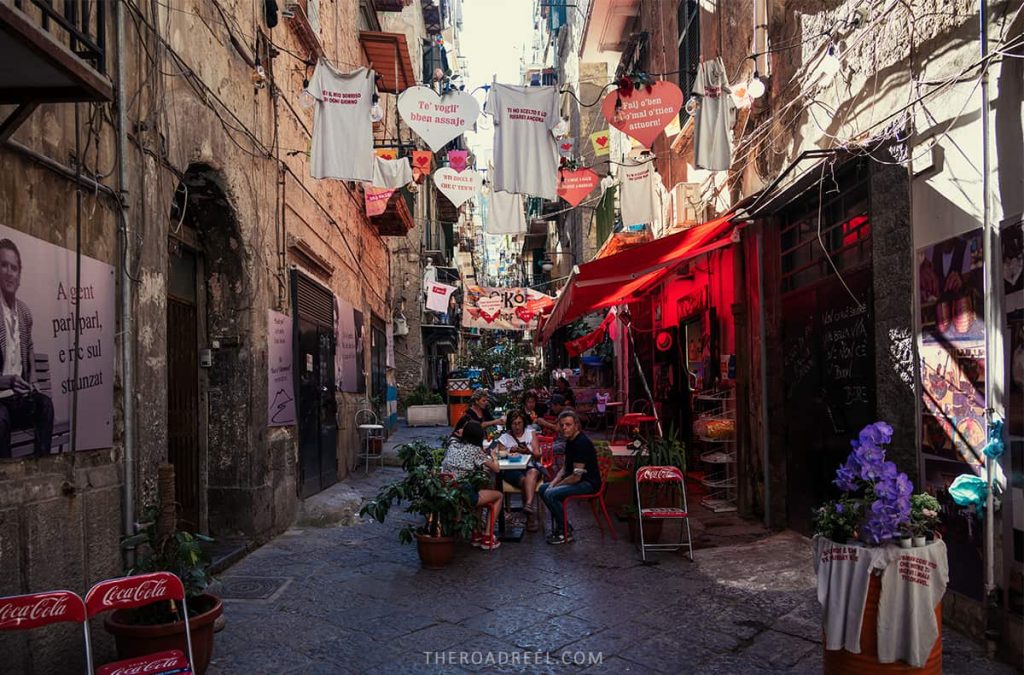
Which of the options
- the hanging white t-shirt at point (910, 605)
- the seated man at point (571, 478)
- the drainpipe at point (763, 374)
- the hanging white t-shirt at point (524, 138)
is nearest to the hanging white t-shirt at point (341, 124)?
the hanging white t-shirt at point (524, 138)

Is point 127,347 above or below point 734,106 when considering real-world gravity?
below

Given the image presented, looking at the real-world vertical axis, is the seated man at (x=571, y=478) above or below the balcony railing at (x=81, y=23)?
below

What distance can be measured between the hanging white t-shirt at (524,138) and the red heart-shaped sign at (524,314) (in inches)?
465

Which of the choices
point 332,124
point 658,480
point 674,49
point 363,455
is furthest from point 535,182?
point 363,455

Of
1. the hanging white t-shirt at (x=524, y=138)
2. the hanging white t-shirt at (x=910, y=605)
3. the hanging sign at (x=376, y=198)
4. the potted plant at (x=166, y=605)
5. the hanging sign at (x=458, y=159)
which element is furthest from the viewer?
the hanging sign at (x=376, y=198)

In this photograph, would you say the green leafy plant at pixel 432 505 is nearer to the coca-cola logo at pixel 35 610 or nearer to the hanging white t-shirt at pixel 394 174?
the coca-cola logo at pixel 35 610

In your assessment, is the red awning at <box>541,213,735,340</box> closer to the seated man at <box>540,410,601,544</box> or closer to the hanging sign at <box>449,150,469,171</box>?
the seated man at <box>540,410,601,544</box>

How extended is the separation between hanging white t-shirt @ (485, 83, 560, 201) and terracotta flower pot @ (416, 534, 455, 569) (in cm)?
366

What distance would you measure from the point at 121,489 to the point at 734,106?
6.80 m

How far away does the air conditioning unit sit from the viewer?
1085 centimetres

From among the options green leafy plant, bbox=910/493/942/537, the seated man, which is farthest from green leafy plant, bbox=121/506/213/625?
the seated man

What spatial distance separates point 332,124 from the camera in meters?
7.54

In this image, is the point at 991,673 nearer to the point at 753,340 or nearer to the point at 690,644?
the point at 690,644

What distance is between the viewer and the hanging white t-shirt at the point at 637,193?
11.7 metres
